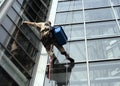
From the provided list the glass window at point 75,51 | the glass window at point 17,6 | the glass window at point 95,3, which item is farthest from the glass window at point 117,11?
the glass window at point 17,6

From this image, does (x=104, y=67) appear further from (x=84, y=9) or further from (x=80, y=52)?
(x=84, y=9)

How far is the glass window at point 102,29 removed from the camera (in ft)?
31.3

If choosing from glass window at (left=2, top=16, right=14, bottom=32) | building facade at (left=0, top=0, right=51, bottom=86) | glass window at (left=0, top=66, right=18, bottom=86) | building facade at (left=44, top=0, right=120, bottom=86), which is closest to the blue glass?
building facade at (left=44, top=0, right=120, bottom=86)

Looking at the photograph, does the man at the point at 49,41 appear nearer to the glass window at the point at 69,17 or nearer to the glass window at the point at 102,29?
the glass window at the point at 102,29

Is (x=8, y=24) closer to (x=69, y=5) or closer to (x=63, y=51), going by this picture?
(x=63, y=51)

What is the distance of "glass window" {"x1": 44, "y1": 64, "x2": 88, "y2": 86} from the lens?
752 cm

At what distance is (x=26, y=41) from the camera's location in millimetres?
9211

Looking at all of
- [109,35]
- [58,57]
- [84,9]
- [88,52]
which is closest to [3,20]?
[58,57]

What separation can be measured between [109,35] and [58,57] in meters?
1.81

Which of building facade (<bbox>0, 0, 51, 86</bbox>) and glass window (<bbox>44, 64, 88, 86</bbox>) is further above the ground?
building facade (<bbox>0, 0, 51, 86</bbox>)

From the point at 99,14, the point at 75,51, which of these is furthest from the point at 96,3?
the point at 75,51

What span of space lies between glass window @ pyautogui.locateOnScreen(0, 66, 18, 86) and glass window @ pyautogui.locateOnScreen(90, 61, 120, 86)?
6.46ft

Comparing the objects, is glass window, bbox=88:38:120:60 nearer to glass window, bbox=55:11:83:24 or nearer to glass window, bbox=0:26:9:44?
glass window, bbox=55:11:83:24

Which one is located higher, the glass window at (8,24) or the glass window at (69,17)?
the glass window at (8,24)
